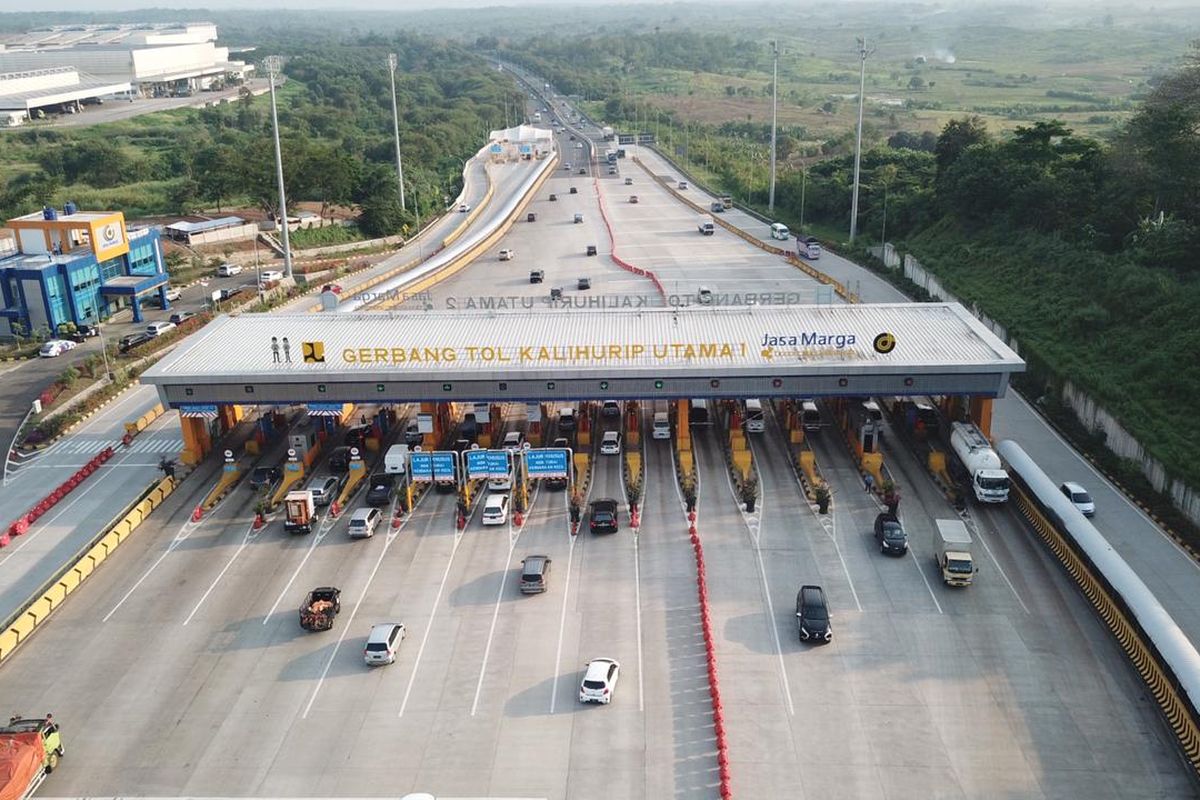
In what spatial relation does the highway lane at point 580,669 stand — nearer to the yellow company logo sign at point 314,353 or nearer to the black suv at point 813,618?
the black suv at point 813,618

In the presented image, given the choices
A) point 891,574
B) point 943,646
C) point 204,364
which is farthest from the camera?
point 204,364

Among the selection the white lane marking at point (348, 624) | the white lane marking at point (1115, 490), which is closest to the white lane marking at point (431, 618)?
the white lane marking at point (348, 624)

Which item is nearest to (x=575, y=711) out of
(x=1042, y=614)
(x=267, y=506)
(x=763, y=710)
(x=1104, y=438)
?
(x=763, y=710)

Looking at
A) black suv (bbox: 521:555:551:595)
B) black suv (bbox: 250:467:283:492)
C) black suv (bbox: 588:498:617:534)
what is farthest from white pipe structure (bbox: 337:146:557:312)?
black suv (bbox: 521:555:551:595)

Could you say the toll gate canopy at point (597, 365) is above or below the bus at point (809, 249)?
above

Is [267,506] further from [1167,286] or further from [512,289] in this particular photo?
[1167,286]
